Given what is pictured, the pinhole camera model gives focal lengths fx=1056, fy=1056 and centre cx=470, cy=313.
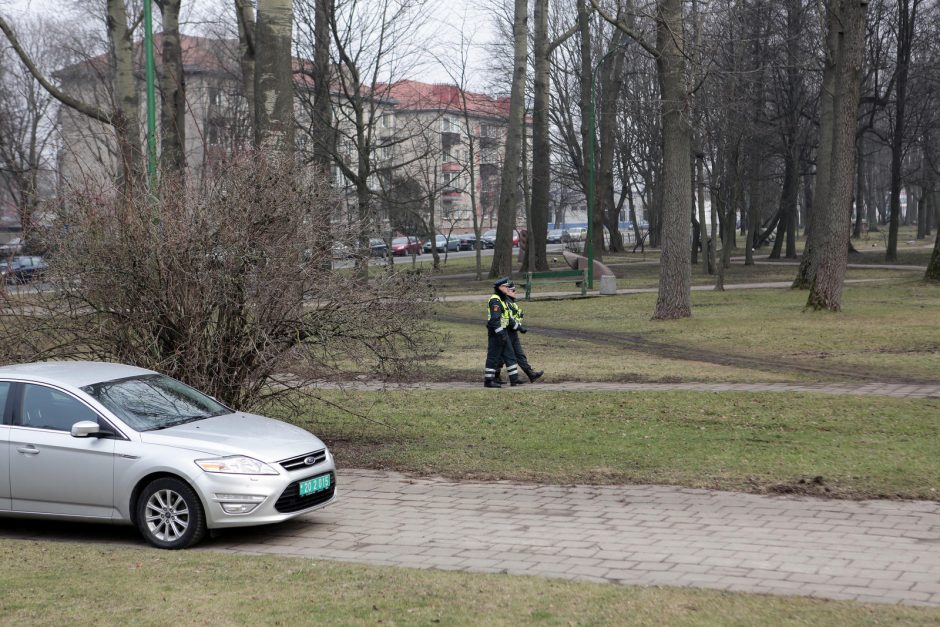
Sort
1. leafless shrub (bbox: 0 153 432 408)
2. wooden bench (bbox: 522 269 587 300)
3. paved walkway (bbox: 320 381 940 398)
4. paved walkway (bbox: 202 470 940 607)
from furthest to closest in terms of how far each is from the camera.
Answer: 1. wooden bench (bbox: 522 269 587 300)
2. paved walkway (bbox: 320 381 940 398)
3. leafless shrub (bbox: 0 153 432 408)
4. paved walkway (bbox: 202 470 940 607)

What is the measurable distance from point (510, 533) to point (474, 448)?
3.35 meters

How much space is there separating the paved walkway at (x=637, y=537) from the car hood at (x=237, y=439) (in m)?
0.67

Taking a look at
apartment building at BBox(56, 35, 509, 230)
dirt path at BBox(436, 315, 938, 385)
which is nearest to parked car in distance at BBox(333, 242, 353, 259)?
dirt path at BBox(436, 315, 938, 385)

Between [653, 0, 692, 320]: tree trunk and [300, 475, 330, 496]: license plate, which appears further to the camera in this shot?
[653, 0, 692, 320]: tree trunk

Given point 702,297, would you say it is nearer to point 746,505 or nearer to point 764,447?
point 764,447

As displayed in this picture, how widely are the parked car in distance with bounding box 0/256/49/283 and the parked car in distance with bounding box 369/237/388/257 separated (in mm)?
3241

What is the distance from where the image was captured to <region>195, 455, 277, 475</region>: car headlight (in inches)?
304

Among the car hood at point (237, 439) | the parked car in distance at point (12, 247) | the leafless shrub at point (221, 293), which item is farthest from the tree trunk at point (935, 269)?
the car hood at point (237, 439)

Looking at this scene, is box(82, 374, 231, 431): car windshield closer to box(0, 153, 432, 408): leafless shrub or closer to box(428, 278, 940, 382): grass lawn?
box(0, 153, 432, 408): leafless shrub

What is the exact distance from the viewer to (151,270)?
34.0 ft

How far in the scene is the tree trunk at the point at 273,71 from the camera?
52.4 feet

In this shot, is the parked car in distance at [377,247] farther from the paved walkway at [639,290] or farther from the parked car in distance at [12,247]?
the paved walkway at [639,290]

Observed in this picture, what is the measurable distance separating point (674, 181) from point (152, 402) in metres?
17.3

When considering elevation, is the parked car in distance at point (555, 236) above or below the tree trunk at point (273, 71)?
below
